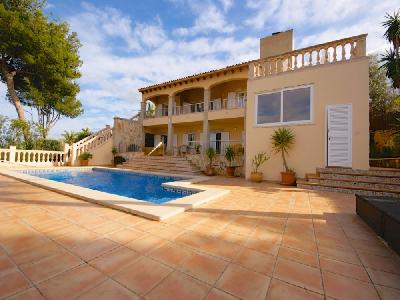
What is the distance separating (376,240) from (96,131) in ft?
55.3

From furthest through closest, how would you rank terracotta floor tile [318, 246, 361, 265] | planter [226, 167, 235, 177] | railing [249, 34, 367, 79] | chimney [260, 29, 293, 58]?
chimney [260, 29, 293, 58], planter [226, 167, 235, 177], railing [249, 34, 367, 79], terracotta floor tile [318, 246, 361, 265]

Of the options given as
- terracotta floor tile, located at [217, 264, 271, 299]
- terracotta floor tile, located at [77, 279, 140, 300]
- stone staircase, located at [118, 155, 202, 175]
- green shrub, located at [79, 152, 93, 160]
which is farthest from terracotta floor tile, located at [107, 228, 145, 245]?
green shrub, located at [79, 152, 93, 160]

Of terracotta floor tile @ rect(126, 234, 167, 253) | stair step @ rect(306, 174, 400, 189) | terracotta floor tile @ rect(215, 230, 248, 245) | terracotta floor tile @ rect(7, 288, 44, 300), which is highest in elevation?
stair step @ rect(306, 174, 400, 189)

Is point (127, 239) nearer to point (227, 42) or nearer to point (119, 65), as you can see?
point (227, 42)

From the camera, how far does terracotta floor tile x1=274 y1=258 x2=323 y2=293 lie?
1.66 m

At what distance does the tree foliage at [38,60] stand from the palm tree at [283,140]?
53.0ft

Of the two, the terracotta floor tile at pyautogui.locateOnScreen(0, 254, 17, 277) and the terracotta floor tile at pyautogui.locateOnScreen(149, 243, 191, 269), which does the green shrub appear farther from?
the terracotta floor tile at pyautogui.locateOnScreen(149, 243, 191, 269)

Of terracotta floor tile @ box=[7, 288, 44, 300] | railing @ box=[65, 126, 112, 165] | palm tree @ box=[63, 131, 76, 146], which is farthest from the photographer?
palm tree @ box=[63, 131, 76, 146]

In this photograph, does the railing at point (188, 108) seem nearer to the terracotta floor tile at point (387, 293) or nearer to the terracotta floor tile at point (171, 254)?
the terracotta floor tile at point (171, 254)

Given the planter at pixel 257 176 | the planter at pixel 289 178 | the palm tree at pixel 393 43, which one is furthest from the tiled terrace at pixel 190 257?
the palm tree at pixel 393 43

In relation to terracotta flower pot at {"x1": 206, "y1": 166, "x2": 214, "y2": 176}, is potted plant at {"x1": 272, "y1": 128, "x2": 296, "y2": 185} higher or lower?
higher

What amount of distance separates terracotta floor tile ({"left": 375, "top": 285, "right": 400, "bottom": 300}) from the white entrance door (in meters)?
6.51

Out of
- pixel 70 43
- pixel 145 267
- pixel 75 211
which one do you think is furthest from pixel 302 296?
pixel 70 43

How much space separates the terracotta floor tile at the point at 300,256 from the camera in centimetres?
203
